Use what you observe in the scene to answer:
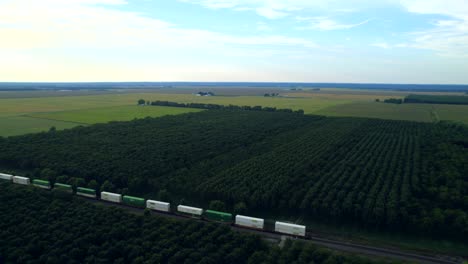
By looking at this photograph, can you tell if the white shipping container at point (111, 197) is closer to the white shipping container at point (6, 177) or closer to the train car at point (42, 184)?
the train car at point (42, 184)

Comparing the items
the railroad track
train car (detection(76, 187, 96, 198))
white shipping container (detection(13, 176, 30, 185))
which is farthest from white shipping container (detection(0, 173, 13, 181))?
the railroad track

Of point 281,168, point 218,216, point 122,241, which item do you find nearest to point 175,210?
point 218,216

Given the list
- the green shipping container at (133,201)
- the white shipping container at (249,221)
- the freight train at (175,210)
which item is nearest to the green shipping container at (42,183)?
the freight train at (175,210)

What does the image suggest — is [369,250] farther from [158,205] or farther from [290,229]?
[158,205]

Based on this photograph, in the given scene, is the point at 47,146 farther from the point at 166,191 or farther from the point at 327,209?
the point at 327,209

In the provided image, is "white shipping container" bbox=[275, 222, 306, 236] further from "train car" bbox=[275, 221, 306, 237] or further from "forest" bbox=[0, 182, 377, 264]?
"forest" bbox=[0, 182, 377, 264]

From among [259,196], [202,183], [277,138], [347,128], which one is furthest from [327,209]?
[347,128]
